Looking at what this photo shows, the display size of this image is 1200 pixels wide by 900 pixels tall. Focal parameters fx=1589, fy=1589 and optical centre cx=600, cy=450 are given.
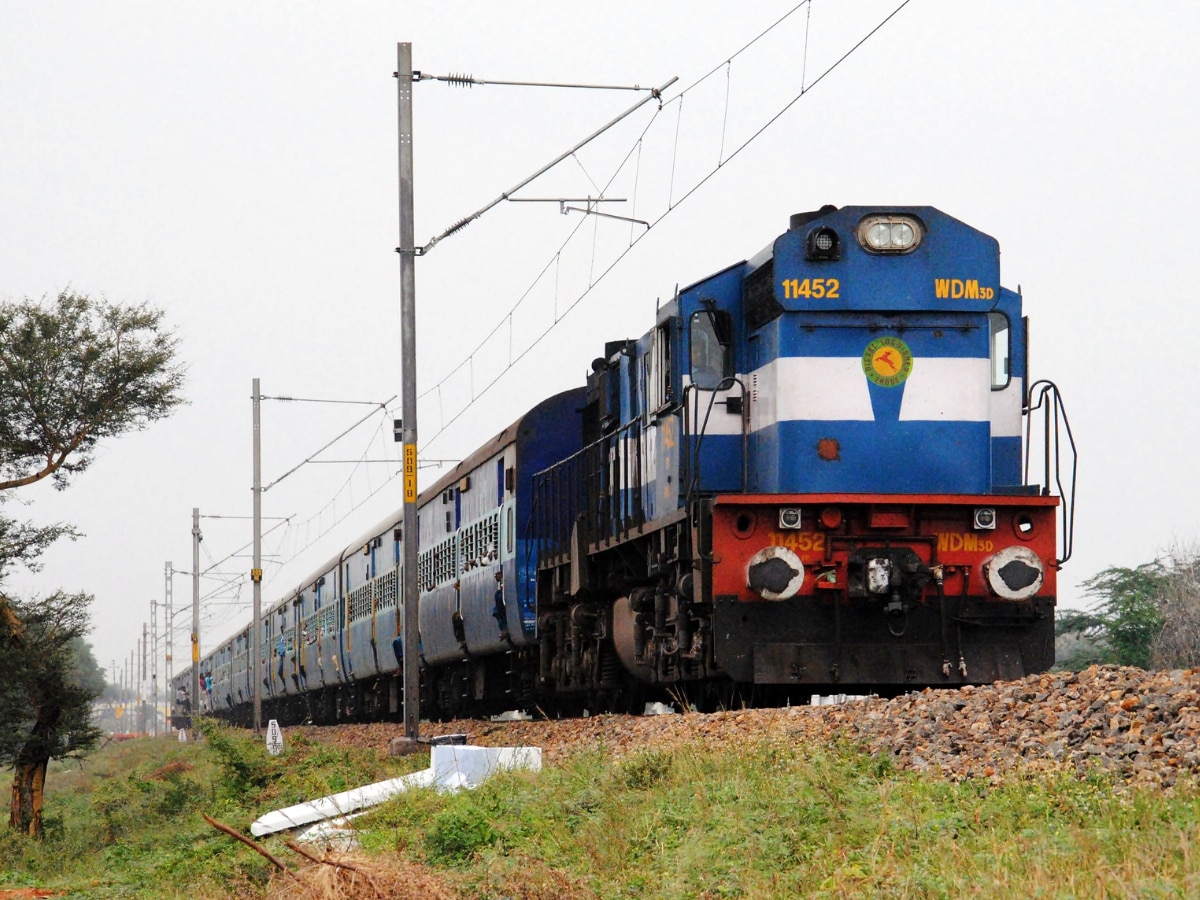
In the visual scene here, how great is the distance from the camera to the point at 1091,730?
24.0 ft

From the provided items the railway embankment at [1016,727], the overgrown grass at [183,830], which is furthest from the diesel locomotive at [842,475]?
the overgrown grass at [183,830]

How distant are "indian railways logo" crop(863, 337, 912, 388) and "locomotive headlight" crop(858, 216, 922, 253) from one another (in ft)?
2.19

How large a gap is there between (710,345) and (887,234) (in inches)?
63.7

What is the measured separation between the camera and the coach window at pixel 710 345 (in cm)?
1233

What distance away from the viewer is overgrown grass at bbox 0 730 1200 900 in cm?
541

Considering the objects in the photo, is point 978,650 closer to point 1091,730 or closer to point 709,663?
point 709,663

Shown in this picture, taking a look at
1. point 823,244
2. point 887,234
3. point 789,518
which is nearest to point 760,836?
point 789,518

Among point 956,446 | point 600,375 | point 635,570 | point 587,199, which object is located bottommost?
point 635,570

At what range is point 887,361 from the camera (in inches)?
461

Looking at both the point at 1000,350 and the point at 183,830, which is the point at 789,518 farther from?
the point at 183,830

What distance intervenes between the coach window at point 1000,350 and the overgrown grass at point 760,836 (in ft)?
14.2

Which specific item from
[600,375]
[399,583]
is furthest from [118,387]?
[600,375]

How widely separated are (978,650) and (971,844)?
5536 mm

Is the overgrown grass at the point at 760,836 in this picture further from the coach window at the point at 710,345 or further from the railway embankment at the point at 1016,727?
the coach window at the point at 710,345
